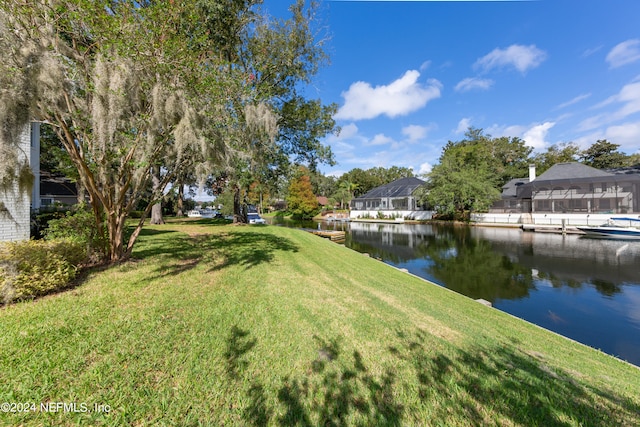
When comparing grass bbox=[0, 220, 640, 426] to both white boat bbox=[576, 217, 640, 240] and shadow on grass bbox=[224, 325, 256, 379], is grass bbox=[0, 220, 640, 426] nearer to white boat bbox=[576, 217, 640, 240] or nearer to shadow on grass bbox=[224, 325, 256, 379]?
shadow on grass bbox=[224, 325, 256, 379]

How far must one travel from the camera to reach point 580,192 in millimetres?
26734

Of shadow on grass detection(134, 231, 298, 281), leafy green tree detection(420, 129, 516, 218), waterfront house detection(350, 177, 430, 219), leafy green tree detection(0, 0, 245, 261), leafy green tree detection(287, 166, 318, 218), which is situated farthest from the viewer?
leafy green tree detection(287, 166, 318, 218)

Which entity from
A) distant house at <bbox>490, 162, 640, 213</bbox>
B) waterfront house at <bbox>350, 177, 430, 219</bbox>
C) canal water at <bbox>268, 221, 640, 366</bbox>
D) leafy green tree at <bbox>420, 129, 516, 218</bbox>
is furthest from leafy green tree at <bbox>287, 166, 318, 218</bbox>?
distant house at <bbox>490, 162, 640, 213</bbox>

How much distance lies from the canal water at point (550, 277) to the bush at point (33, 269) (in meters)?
9.81

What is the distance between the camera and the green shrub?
485 cm

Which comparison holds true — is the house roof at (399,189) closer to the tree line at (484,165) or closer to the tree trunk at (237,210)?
the tree line at (484,165)

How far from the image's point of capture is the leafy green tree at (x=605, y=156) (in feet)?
121

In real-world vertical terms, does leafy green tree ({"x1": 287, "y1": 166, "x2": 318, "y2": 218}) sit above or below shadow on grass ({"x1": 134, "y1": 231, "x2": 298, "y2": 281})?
above

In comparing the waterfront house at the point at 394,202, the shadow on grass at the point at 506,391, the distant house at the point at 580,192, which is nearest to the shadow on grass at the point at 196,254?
the shadow on grass at the point at 506,391

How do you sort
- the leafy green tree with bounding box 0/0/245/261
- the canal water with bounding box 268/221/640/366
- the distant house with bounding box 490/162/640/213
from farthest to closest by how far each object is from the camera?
the distant house with bounding box 490/162/640/213, the canal water with bounding box 268/221/640/366, the leafy green tree with bounding box 0/0/245/261

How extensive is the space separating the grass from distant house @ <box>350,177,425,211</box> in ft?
112

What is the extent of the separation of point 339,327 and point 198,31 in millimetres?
7113

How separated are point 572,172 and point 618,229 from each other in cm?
1065

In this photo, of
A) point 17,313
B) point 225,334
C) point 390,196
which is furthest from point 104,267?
point 390,196
